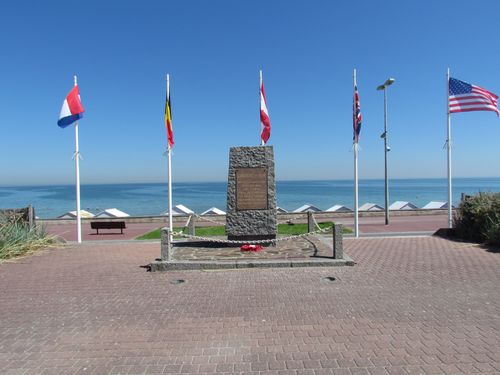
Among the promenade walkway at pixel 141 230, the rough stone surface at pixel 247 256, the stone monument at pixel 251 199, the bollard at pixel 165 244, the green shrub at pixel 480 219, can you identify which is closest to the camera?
the rough stone surface at pixel 247 256

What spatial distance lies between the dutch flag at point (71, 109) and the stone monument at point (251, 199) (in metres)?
5.83

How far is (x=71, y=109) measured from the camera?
42.1 feet

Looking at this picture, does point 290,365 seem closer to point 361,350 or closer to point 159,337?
point 361,350

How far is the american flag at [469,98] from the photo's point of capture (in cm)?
1284

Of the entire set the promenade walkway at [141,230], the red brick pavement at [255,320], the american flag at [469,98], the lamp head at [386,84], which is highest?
the lamp head at [386,84]

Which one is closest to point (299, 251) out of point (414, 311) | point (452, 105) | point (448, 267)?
point (448, 267)

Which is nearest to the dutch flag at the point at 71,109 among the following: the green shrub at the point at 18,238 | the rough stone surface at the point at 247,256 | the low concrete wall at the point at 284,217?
the green shrub at the point at 18,238

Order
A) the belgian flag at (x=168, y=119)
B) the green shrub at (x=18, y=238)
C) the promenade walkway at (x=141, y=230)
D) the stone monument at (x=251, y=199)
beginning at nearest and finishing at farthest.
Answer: the green shrub at (x=18, y=238) < the stone monument at (x=251, y=199) < the belgian flag at (x=168, y=119) < the promenade walkway at (x=141, y=230)

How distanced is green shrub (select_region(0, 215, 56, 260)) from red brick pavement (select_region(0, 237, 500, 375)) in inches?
56.0

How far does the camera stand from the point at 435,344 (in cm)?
424

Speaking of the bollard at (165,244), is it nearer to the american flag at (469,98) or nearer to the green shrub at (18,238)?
the green shrub at (18,238)

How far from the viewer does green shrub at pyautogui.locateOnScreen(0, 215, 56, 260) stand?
10.0 metres

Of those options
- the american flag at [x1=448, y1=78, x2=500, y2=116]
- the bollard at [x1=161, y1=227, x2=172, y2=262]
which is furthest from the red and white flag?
the american flag at [x1=448, y1=78, x2=500, y2=116]

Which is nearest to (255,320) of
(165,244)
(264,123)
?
(165,244)
